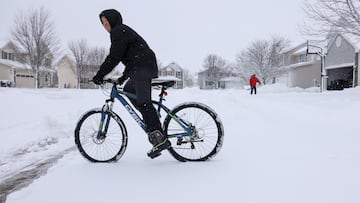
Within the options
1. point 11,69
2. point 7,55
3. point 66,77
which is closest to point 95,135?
point 11,69

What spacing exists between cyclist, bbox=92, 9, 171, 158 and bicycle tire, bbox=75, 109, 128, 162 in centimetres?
46

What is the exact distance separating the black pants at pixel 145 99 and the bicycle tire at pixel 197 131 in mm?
272

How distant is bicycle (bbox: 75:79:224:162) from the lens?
3.53 metres

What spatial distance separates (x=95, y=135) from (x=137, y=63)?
114 cm

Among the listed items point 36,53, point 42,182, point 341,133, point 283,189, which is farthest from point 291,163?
point 36,53

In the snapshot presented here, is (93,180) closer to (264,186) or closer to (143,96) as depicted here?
(143,96)

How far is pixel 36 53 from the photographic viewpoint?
35.8m

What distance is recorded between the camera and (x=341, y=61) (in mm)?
31406

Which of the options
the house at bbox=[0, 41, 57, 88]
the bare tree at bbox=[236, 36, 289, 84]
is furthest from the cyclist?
the bare tree at bbox=[236, 36, 289, 84]

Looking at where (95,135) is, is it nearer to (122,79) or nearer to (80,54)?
(122,79)

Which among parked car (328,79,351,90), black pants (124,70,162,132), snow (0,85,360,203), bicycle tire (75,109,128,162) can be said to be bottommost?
snow (0,85,360,203)

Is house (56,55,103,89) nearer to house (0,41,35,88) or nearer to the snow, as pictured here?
house (0,41,35,88)

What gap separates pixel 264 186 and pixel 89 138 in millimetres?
2358

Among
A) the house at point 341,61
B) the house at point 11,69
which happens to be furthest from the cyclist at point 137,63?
the house at point 11,69
